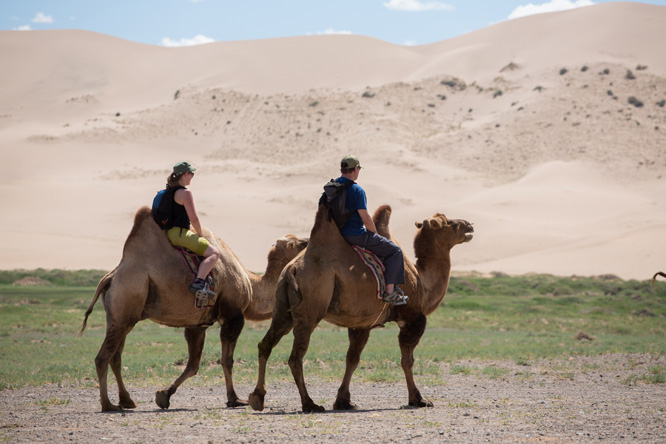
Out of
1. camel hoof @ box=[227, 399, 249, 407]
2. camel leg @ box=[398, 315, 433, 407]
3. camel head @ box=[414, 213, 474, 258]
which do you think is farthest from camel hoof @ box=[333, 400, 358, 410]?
camel head @ box=[414, 213, 474, 258]

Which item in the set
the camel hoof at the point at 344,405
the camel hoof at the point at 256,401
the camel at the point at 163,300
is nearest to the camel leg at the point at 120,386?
the camel at the point at 163,300

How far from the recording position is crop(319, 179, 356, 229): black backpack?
31.8 feet

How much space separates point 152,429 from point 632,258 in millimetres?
52193

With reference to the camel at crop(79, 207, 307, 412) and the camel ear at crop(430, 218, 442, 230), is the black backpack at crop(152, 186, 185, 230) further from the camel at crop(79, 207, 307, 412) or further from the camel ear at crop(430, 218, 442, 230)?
the camel ear at crop(430, 218, 442, 230)

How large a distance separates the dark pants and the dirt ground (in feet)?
4.89

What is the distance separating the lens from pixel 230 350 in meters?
10.4

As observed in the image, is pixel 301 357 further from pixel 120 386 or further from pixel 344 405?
pixel 120 386

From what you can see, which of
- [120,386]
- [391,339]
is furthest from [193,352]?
[391,339]

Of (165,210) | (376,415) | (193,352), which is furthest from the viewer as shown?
(193,352)

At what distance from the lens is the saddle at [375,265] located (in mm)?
9586

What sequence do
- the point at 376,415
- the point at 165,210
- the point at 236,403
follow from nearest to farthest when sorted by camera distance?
1. the point at 376,415
2. the point at 236,403
3. the point at 165,210

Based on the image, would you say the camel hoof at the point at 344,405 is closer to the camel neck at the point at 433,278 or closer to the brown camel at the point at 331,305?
the brown camel at the point at 331,305

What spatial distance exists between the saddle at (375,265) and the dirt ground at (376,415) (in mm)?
1364

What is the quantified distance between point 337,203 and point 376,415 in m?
2.38
